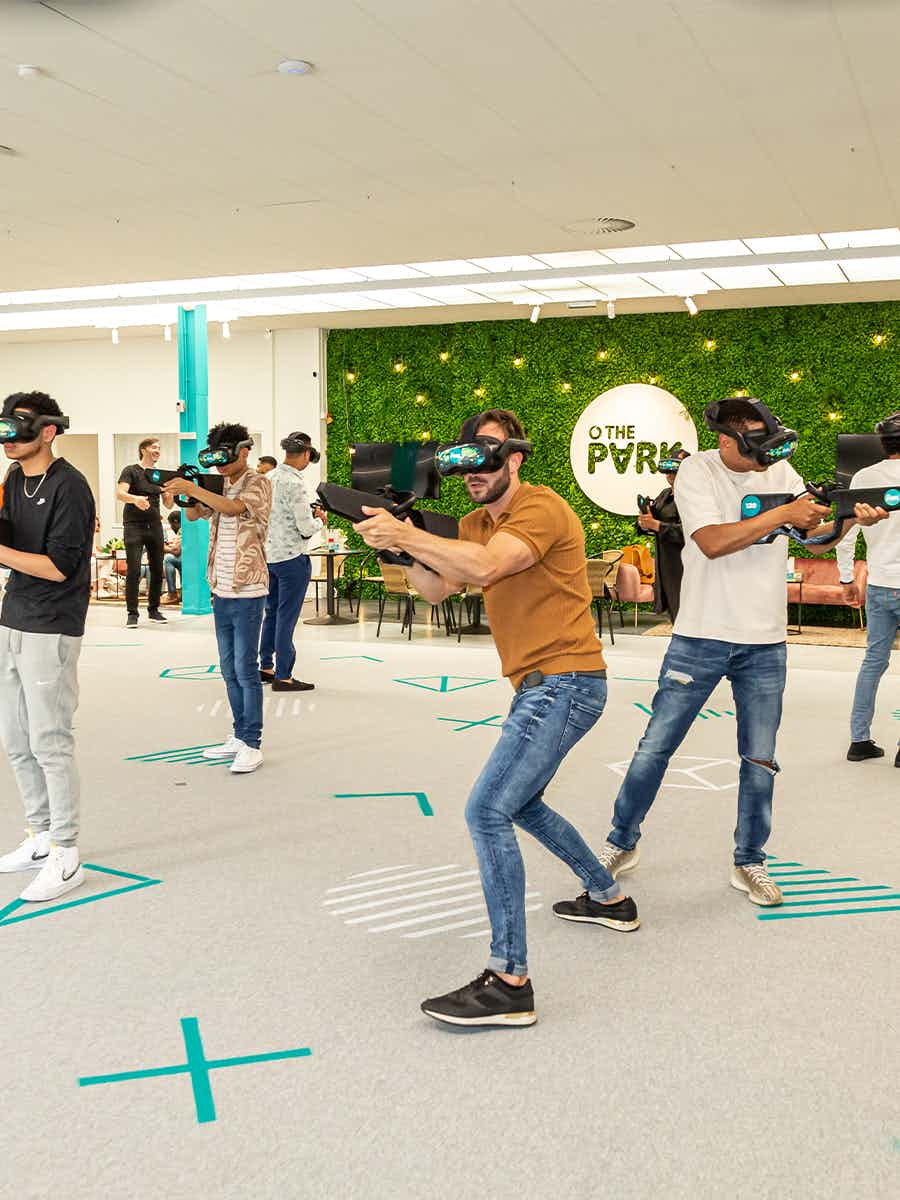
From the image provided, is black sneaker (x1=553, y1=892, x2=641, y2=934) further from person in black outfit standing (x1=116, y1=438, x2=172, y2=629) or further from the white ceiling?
person in black outfit standing (x1=116, y1=438, x2=172, y2=629)

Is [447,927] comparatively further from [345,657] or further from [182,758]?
[345,657]

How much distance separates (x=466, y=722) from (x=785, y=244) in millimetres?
5735

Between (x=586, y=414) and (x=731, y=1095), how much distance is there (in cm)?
1239

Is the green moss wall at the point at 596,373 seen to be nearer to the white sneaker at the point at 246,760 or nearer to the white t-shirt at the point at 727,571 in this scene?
the white sneaker at the point at 246,760

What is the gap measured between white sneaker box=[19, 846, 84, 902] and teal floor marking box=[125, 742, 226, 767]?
183 cm

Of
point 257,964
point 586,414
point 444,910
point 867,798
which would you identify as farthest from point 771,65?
point 586,414

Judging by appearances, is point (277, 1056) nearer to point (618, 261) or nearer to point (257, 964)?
point (257, 964)

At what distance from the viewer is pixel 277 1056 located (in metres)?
2.98

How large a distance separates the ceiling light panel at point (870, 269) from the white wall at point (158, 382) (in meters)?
7.15

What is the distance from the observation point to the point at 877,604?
614 centimetres

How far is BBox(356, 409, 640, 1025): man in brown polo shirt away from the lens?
3.12 metres

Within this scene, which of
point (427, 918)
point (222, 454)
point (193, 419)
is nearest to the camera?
point (427, 918)

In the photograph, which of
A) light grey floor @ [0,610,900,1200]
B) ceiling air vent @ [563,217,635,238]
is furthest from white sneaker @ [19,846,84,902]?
ceiling air vent @ [563,217,635,238]

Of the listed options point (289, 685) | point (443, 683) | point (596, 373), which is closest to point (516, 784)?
point (289, 685)
